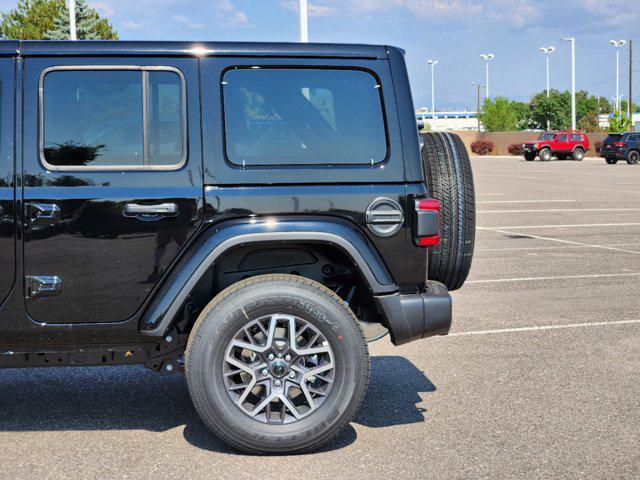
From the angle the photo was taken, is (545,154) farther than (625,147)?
Yes

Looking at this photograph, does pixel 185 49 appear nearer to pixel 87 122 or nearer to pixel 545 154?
pixel 87 122

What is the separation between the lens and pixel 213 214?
167 inches

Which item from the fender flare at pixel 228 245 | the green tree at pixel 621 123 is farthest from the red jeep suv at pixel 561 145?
the fender flare at pixel 228 245

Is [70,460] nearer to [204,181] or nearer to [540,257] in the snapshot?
[204,181]

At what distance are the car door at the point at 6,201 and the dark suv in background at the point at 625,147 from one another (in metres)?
44.5

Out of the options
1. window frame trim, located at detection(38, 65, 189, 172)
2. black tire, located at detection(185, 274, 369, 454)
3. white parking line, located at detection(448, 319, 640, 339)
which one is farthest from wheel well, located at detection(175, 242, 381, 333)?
white parking line, located at detection(448, 319, 640, 339)

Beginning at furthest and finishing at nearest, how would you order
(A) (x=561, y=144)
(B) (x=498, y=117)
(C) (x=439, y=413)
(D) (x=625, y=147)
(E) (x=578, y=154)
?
(B) (x=498, y=117) → (E) (x=578, y=154) → (A) (x=561, y=144) → (D) (x=625, y=147) → (C) (x=439, y=413)

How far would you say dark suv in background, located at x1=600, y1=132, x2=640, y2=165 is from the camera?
148ft

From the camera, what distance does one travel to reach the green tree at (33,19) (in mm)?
50156

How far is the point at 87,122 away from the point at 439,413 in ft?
8.12

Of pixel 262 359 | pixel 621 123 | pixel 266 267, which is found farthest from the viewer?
pixel 621 123

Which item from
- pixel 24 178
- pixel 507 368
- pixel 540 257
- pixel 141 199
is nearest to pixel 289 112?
pixel 141 199

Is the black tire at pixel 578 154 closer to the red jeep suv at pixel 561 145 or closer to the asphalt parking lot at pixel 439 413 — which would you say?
the red jeep suv at pixel 561 145

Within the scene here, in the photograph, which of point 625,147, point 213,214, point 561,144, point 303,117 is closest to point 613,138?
point 625,147
